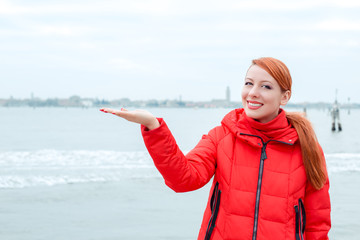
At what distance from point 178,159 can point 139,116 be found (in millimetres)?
272

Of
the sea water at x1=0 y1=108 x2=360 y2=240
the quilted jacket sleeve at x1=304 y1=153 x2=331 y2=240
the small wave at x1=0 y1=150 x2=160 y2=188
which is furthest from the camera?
the small wave at x1=0 y1=150 x2=160 y2=188

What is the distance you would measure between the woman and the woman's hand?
260 millimetres

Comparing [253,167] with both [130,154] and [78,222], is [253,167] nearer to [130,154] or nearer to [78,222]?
[78,222]

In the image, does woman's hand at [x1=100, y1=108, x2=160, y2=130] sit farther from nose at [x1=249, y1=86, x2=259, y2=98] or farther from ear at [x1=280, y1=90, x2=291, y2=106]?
ear at [x1=280, y1=90, x2=291, y2=106]

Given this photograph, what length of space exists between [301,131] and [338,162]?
13.2m

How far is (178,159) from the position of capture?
1767mm

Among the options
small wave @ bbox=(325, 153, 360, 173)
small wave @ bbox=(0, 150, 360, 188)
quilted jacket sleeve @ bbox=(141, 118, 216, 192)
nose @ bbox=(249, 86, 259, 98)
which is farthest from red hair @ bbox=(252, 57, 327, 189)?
small wave @ bbox=(325, 153, 360, 173)

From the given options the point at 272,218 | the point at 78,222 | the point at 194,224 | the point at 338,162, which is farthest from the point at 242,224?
the point at 338,162

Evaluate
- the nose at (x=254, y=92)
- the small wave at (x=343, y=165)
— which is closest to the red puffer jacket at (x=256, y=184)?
the nose at (x=254, y=92)

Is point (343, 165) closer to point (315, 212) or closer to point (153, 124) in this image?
point (315, 212)

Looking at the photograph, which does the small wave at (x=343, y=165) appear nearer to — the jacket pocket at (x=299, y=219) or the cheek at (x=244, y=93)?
the jacket pocket at (x=299, y=219)

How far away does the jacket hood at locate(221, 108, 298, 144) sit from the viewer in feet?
6.42

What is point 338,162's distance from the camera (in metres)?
14.1

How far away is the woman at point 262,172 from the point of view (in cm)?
189
